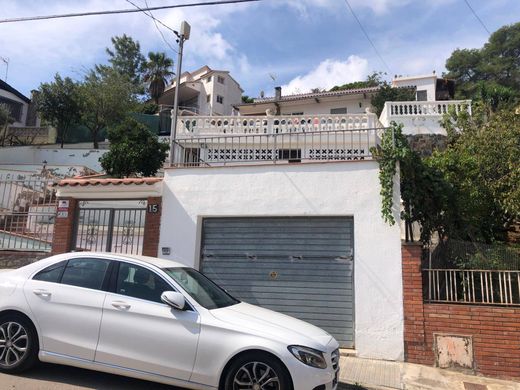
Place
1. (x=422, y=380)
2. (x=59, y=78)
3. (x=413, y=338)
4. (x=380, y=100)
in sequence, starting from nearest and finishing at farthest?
(x=422, y=380) → (x=413, y=338) → (x=380, y=100) → (x=59, y=78)

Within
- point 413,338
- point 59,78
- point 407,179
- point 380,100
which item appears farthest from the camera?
point 59,78

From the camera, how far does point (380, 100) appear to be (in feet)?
95.9

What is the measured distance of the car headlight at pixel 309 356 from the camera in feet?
14.5

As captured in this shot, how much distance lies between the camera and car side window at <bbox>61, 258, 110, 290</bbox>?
522 centimetres

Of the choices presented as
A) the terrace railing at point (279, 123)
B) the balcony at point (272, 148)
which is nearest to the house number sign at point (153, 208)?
the balcony at point (272, 148)

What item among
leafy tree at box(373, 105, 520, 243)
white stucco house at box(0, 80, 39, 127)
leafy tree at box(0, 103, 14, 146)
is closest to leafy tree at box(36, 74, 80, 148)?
leafy tree at box(0, 103, 14, 146)

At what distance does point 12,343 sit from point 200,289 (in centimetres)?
226

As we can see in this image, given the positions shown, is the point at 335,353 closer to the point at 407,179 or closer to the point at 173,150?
the point at 407,179

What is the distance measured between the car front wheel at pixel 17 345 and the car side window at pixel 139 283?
115 cm

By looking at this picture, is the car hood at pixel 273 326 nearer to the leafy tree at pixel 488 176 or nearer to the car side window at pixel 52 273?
the car side window at pixel 52 273

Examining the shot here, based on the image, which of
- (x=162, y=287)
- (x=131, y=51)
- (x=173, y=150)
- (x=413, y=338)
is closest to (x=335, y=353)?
(x=162, y=287)

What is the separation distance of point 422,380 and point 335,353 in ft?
7.79

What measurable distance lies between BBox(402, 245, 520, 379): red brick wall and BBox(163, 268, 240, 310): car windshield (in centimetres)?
338

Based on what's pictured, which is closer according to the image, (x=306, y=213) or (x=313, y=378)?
(x=313, y=378)
